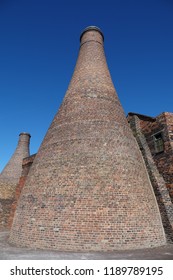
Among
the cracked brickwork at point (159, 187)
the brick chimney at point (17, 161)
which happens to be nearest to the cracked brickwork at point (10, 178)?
the brick chimney at point (17, 161)

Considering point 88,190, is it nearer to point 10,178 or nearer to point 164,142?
point 164,142

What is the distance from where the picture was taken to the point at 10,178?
19875mm

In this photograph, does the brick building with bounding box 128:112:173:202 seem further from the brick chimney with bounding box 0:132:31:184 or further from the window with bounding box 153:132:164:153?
the brick chimney with bounding box 0:132:31:184

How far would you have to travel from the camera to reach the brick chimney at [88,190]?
7.15 meters

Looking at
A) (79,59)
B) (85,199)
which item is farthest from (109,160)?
(79,59)

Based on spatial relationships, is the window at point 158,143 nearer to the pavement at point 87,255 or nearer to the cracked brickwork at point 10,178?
the pavement at point 87,255

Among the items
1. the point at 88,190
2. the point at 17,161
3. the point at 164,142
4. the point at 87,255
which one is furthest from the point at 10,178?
the point at 87,255

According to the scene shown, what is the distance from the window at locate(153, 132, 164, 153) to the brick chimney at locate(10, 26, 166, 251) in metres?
1.95

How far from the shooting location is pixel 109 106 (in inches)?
406

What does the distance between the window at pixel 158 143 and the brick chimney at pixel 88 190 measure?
195cm

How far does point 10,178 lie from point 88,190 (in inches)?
554

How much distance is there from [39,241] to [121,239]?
2.66m

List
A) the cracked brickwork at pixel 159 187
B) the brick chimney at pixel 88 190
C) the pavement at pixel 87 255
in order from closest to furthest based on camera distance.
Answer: the pavement at pixel 87 255
the brick chimney at pixel 88 190
the cracked brickwork at pixel 159 187

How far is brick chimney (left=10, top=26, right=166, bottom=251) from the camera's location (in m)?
7.15
